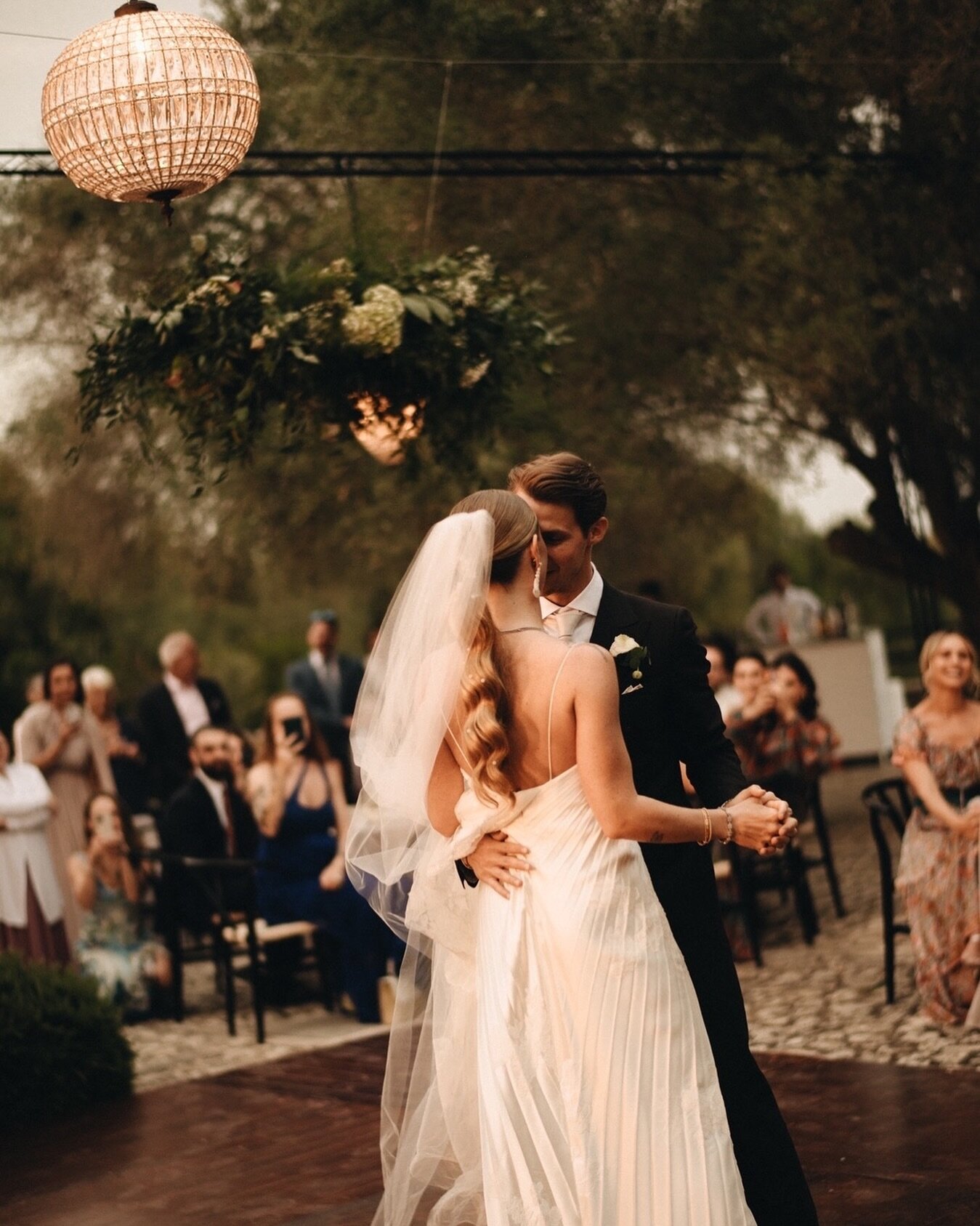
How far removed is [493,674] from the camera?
3521mm

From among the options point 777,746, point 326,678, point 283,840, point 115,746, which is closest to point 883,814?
point 777,746

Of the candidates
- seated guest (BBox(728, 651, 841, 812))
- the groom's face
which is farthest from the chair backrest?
the groom's face

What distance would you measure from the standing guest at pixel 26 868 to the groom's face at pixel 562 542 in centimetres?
605

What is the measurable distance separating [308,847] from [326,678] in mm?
3688

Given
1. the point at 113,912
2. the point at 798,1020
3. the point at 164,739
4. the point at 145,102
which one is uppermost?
the point at 145,102

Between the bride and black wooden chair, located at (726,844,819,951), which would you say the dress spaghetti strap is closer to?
the bride

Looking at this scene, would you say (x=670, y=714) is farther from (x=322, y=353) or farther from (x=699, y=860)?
(x=322, y=353)

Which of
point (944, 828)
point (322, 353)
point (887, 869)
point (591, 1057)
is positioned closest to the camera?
point (591, 1057)

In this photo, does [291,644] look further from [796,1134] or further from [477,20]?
[796,1134]

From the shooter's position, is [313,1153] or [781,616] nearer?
[313,1153]

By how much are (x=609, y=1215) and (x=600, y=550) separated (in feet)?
39.6

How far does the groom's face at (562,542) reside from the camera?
3.99 metres

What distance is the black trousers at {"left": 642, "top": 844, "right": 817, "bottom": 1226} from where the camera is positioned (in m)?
3.73

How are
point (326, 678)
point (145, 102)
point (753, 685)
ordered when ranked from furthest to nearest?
point (326, 678)
point (753, 685)
point (145, 102)
